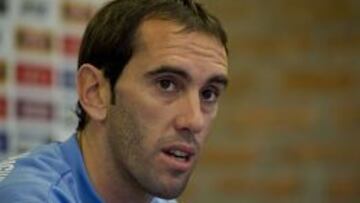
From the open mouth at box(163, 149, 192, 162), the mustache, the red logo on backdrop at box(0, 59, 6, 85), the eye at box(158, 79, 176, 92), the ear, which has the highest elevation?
the eye at box(158, 79, 176, 92)

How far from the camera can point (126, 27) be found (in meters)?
1.97

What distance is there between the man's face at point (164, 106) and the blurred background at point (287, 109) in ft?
4.89

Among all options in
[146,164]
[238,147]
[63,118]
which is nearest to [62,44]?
[63,118]

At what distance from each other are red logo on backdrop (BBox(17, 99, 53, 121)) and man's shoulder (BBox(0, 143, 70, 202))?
96 cm

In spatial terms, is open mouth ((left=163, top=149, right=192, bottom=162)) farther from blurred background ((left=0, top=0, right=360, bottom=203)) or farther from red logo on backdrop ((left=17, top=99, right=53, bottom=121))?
blurred background ((left=0, top=0, right=360, bottom=203))

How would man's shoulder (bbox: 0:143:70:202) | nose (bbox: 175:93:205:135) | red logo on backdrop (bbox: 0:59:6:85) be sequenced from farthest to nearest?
red logo on backdrop (bbox: 0:59:6:85) < nose (bbox: 175:93:205:135) < man's shoulder (bbox: 0:143:70:202)

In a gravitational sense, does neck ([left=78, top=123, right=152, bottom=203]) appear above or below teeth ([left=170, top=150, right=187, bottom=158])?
below

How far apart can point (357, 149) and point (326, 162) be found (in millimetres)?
131

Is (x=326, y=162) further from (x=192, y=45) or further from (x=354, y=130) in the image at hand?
(x=192, y=45)

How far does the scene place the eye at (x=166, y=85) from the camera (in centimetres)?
187

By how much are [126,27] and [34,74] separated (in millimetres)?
981

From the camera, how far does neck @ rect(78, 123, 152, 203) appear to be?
1.92 m

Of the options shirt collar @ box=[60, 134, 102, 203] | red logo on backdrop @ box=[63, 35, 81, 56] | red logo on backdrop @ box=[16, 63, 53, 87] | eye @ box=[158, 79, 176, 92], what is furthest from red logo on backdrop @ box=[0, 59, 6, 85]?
eye @ box=[158, 79, 176, 92]

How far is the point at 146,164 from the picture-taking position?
187 cm
